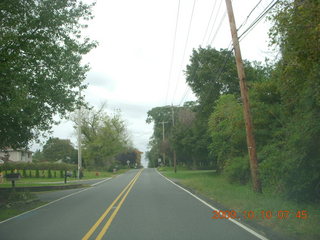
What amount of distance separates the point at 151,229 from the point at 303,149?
551 centimetres

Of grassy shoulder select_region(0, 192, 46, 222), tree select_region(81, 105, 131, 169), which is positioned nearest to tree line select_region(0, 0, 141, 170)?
grassy shoulder select_region(0, 192, 46, 222)

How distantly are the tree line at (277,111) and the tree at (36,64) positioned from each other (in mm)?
7579

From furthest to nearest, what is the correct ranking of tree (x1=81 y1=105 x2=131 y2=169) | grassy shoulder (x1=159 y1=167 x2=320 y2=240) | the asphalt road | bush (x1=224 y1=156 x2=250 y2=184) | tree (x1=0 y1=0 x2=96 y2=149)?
tree (x1=81 y1=105 x2=131 y2=169) < bush (x1=224 y1=156 x2=250 y2=184) < tree (x1=0 y1=0 x2=96 y2=149) < the asphalt road < grassy shoulder (x1=159 y1=167 x2=320 y2=240)

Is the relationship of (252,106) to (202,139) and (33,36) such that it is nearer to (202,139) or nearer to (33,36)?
(33,36)

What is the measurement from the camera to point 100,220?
423 inches

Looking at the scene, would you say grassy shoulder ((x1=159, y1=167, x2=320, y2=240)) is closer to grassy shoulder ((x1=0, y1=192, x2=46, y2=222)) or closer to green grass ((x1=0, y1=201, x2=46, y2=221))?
green grass ((x1=0, y1=201, x2=46, y2=221))

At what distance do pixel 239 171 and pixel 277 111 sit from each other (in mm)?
4341

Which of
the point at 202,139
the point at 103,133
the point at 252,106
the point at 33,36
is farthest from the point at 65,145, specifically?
the point at 33,36

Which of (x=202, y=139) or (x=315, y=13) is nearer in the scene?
(x=315, y=13)

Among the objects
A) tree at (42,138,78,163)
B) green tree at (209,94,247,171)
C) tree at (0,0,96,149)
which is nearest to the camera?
tree at (0,0,96,149)

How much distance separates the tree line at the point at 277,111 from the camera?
919 cm
